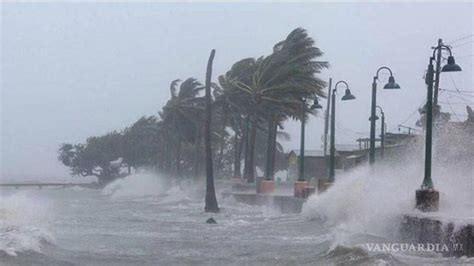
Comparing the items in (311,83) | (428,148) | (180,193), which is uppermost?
(311,83)

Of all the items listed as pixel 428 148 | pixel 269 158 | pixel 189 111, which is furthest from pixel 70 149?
pixel 428 148

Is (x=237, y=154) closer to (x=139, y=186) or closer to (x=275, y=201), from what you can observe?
(x=275, y=201)

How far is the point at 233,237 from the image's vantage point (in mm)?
21000

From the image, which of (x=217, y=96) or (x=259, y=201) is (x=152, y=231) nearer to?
(x=259, y=201)

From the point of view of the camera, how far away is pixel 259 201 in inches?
1539

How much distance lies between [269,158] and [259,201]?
6191 millimetres

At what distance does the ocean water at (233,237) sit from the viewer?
14.6m

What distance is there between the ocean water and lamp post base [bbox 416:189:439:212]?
0.77 metres

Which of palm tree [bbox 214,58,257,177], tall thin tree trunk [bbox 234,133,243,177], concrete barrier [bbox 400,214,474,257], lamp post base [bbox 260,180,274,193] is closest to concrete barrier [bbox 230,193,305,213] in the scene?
lamp post base [bbox 260,180,274,193]

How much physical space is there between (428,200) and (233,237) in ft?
19.5

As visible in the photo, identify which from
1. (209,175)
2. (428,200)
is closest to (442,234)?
(428,200)

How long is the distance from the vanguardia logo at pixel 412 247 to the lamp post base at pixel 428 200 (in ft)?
7.79

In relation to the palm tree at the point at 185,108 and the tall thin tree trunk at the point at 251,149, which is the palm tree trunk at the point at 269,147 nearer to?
the tall thin tree trunk at the point at 251,149

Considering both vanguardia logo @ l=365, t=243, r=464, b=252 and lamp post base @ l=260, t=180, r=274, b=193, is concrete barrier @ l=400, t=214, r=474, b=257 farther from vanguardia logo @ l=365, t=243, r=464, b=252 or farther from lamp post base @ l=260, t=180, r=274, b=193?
lamp post base @ l=260, t=180, r=274, b=193
